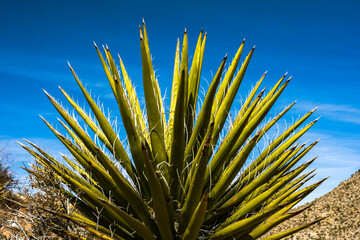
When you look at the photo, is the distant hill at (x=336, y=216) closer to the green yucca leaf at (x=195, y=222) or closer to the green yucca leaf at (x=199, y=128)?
the green yucca leaf at (x=199, y=128)

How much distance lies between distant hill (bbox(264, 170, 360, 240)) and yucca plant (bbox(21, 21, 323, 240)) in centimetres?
1173

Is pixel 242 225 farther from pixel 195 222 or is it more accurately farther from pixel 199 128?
pixel 199 128

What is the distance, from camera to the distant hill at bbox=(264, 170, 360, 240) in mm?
15367

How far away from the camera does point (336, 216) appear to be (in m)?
17.6

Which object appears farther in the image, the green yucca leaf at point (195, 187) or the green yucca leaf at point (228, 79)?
the green yucca leaf at point (228, 79)

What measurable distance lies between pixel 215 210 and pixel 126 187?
3.11 feet

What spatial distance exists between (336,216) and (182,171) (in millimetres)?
16976

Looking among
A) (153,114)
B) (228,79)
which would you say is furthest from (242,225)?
(228,79)

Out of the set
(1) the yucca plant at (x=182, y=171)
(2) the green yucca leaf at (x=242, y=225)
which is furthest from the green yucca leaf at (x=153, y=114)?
(2) the green yucca leaf at (x=242, y=225)

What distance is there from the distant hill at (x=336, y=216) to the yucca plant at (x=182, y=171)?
11.7m

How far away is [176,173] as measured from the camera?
3.10m

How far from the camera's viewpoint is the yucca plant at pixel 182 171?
2768mm

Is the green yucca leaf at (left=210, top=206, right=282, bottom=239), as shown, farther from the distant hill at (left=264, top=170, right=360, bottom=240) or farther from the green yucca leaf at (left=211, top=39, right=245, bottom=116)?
the distant hill at (left=264, top=170, right=360, bottom=240)

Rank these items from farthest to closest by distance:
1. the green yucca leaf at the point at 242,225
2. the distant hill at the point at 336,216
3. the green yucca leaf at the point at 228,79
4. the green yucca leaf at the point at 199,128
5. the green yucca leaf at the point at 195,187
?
1. the distant hill at the point at 336,216
2. the green yucca leaf at the point at 228,79
3. the green yucca leaf at the point at 199,128
4. the green yucca leaf at the point at 242,225
5. the green yucca leaf at the point at 195,187
